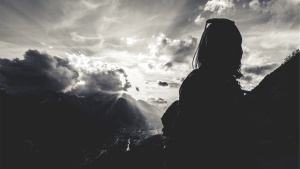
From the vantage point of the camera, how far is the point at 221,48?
6.07 ft

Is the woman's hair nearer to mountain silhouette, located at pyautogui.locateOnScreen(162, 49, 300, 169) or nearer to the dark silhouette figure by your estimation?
the dark silhouette figure

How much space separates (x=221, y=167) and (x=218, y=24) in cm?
129

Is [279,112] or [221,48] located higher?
[221,48]

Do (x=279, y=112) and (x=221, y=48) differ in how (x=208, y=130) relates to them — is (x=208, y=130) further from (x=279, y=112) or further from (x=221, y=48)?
(x=279, y=112)

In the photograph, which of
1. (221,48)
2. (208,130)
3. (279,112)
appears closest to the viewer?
(208,130)

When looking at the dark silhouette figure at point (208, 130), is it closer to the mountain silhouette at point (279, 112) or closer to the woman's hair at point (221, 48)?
the woman's hair at point (221, 48)

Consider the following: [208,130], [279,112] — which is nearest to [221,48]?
[208,130]

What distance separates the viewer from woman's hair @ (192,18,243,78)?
1840 millimetres

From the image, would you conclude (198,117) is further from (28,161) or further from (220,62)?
(28,161)

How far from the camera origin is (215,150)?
5.15ft

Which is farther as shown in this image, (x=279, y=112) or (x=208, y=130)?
(x=279, y=112)

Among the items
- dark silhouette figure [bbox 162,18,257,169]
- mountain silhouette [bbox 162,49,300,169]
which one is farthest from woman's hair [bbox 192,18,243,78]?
mountain silhouette [bbox 162,49,300,169]

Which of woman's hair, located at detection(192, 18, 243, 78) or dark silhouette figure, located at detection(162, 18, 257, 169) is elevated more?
woman's hair, located at detection(192, 18, 243, 78)

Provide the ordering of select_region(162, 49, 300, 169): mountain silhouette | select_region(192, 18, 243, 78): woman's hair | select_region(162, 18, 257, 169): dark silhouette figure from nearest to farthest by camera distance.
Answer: select_region(162, 18, 257, 169): dark silhouette figure → select_region(192, 18, 243, 78): woman's hair → select_region(162, 49, 300, 169): mountain silhouette
